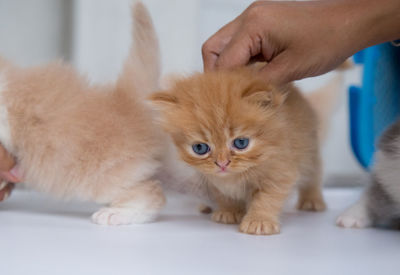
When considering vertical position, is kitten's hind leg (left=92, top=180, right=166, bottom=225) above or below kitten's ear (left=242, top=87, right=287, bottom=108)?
below

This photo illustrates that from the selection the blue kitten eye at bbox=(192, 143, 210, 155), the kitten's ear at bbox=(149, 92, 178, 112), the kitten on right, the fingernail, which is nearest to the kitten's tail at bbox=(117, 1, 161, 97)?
the kitten's ear at bbox=(149, 92, 178, 112)

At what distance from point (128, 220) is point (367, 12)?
3.23 ft

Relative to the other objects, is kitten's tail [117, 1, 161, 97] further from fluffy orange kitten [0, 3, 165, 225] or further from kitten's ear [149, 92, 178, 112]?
kitten's ear [149, 92, 178, 112]

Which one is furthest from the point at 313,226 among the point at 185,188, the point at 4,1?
the point at 4,1

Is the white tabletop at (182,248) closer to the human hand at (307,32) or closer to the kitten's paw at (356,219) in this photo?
the kitten's paw at (356,219)

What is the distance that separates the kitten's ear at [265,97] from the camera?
1274mm

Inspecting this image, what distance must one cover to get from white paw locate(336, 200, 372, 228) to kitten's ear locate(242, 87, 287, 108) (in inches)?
18.9

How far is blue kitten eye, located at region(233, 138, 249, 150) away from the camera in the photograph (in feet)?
4.30

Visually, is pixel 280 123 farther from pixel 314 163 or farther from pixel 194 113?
pixel 314 163

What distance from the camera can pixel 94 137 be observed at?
1.49 metres

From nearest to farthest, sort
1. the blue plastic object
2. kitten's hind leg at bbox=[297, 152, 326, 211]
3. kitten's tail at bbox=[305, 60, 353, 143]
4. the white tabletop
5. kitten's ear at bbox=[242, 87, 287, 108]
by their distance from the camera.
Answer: the white tabletop < kitten's ear at bbox=[242, 87, 287, 108] < kitten's hind leg at bbox=[297, 152, 326, 211] < the blue plastic object < kitten's tail at bbox=[305, 60, 353, 143]

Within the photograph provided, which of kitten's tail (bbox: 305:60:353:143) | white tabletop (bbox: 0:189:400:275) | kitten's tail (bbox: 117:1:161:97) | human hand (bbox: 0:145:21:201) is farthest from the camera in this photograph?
kitten's tail (bbox: 305:60:353:143)

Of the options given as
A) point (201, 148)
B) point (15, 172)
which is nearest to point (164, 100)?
point (201, 148)

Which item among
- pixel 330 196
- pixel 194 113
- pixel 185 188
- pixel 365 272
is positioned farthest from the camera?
pixel 330 196
